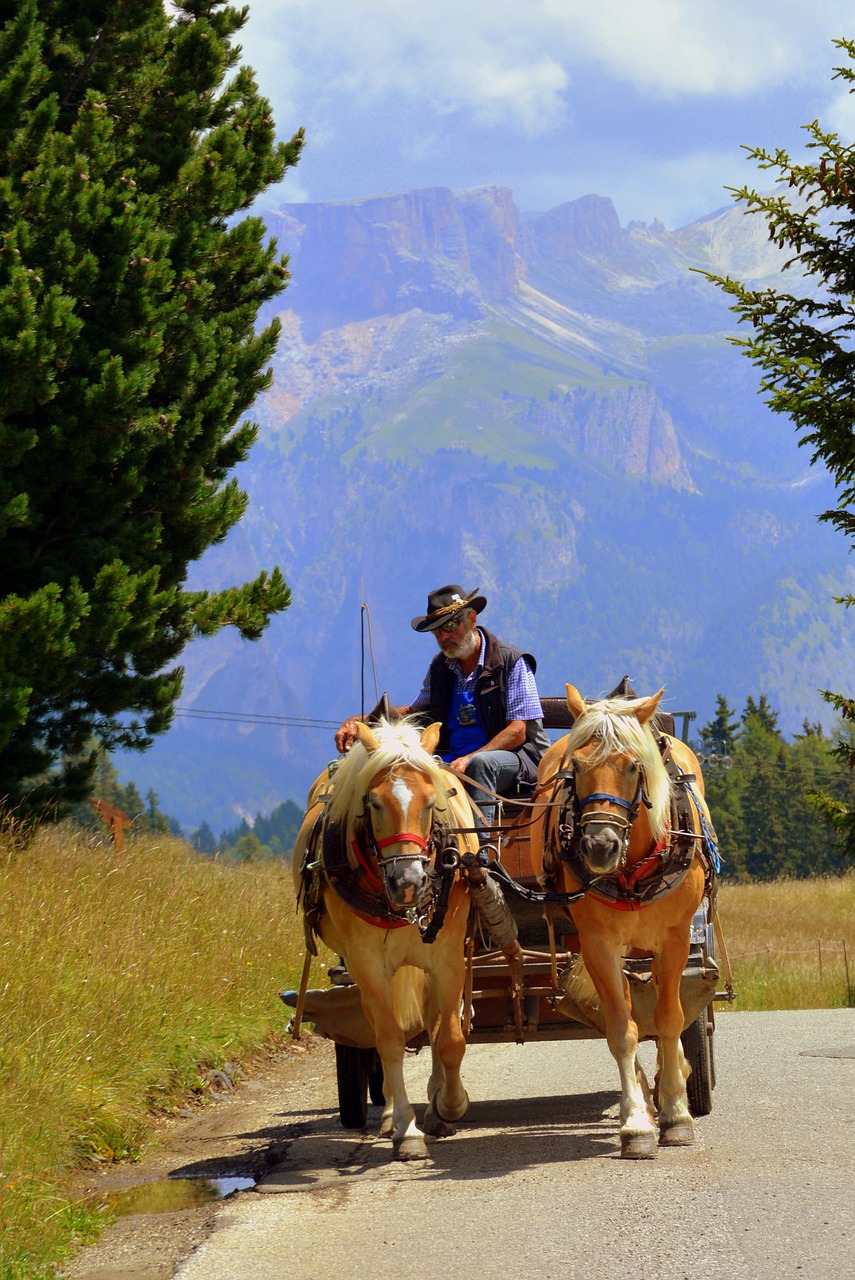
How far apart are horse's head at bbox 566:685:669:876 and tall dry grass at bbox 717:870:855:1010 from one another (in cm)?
1084

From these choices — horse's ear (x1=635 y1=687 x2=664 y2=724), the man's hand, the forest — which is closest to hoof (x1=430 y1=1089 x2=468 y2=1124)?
the man's hand

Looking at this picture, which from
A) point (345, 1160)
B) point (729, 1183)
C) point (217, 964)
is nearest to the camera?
point (729, 1183)

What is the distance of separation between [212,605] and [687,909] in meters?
8.01

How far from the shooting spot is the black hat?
877cm

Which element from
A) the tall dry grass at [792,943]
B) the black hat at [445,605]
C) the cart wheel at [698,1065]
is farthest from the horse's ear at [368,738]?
the tall dry grass at [792,943]

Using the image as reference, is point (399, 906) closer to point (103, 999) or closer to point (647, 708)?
point (647, 708)

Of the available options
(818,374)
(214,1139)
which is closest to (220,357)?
(818,374)

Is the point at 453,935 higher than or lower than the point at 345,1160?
higher

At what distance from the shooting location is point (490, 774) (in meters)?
8.54

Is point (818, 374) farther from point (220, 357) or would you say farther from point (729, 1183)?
point (729, 1183)

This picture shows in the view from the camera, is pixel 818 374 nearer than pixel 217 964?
No

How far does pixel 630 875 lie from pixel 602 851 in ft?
1.63

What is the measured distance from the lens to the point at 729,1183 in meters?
6.05

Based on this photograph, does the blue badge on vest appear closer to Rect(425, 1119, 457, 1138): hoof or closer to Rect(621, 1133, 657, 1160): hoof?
Rect(425, 1119, 457, 1138): hoof
